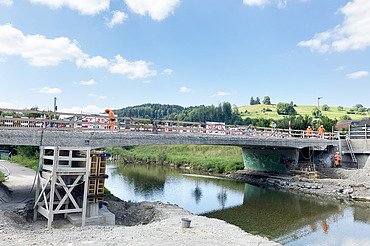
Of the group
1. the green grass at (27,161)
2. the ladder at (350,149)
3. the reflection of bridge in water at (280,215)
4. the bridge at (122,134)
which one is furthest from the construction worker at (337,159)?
the green grass at (27,161)

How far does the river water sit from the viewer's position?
67.5 ft

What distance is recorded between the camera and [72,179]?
18.9 m

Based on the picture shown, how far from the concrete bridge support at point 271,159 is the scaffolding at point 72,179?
29602mm

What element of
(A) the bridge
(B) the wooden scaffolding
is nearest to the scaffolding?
(B) the wooden scaffolding

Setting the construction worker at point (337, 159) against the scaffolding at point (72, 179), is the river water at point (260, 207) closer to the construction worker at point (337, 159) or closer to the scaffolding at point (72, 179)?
the scaffolding at point (72, 179)

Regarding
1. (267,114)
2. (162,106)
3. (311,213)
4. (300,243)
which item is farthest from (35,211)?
(162,106)

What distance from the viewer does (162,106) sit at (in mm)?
192500

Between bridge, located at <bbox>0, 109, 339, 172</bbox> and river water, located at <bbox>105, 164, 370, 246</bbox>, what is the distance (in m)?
5.54

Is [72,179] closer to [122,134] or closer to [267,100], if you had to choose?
[122,134]

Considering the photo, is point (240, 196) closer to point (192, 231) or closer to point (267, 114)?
point (192, 231)

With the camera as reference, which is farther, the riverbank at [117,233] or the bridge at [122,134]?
the bridge at [122,134]

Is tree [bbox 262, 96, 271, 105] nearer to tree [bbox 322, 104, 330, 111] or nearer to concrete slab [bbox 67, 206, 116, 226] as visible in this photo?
tree [bbox 322, 104, 330, 111]

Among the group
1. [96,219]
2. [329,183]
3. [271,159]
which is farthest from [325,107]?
[96,219]

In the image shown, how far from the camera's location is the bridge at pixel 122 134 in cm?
1839
